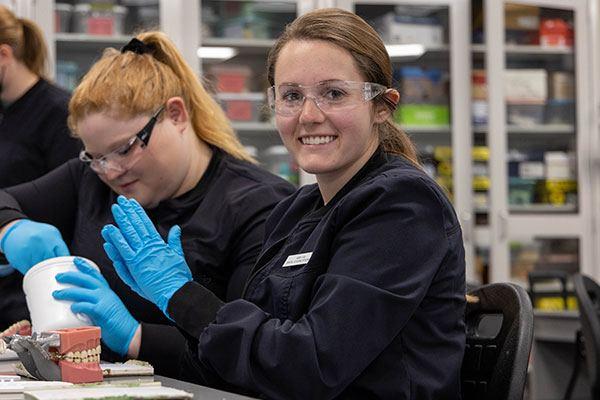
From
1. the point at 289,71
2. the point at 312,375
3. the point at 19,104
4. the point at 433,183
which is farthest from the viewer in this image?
the point at 19,104

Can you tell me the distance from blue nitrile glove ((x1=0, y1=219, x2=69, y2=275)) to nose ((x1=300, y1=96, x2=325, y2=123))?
778mm

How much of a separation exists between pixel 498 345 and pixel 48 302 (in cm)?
78

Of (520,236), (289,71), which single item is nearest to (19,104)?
(289,71)

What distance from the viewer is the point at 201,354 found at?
143cm

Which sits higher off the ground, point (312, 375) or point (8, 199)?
point (8, 199)

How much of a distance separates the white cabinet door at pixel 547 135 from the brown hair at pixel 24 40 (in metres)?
3.07

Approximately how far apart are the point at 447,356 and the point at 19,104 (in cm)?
175

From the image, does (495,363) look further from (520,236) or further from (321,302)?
(520,236)

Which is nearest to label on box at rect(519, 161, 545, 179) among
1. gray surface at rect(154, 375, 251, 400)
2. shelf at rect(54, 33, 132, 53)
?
shelf at rect(54, 33, 132, 53)

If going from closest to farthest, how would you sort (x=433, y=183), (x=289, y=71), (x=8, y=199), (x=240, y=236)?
(x=433, y=183) → (x=289, y=71) → (x=240, y=236) → (x=8, y=199)

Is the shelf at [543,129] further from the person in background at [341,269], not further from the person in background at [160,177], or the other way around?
the person in background at [341,269]

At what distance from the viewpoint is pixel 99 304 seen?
1.74 m

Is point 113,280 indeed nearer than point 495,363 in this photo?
No

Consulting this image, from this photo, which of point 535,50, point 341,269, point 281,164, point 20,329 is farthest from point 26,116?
point 535,50
